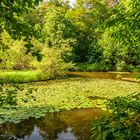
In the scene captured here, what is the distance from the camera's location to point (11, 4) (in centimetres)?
428

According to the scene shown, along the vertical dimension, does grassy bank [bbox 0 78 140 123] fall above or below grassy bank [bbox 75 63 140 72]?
below

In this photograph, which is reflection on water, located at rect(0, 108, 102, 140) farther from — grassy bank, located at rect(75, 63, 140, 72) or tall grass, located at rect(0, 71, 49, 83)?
grassy bank, located at rect(75, 63, 140, 72)

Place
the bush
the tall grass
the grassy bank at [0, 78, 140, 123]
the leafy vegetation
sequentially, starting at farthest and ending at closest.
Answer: the bush, the tall grass, the grassy bank at [0, 78, 140, 123], the leafy vegetation

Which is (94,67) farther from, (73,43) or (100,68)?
(73,43)

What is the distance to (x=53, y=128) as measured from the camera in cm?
1279

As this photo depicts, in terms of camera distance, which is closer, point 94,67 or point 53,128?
point 53,128

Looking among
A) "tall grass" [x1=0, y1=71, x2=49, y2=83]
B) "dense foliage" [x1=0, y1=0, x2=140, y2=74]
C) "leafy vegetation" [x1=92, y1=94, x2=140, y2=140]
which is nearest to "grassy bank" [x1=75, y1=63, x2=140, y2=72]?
"dense foliage" [x1=0, y1=0, x2=140, y2=74]

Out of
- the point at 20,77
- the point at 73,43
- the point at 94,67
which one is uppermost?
the point at 73,43

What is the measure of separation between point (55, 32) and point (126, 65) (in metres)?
9.68

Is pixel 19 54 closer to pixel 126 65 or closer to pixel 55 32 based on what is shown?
pixel 55 32

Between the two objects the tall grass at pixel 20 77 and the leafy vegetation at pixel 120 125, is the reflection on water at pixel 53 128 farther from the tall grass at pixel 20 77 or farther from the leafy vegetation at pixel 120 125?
the tall grass at pixel 20 77

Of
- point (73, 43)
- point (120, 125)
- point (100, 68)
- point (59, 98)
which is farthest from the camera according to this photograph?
point (73, 43)

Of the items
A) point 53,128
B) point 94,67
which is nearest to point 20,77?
point 53,128

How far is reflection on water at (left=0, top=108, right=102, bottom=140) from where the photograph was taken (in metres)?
11.7
